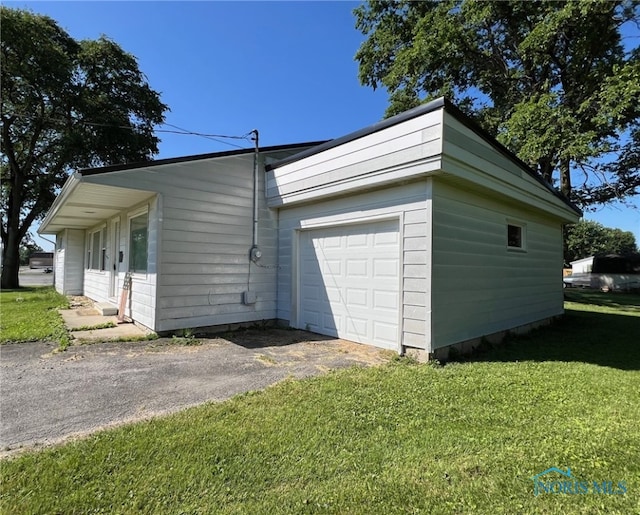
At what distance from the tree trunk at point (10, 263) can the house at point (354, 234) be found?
41.6 ft

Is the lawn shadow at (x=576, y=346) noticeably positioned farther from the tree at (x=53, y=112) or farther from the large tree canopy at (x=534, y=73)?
the tree at (x=53, y=112)

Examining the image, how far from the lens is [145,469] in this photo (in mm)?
2143

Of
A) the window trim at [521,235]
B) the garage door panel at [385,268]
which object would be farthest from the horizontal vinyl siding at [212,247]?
the window trim at [521,235]

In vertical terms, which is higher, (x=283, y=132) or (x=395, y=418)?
(x=283, y=132)

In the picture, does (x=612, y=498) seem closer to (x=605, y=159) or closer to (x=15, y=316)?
(x=15, y=316)

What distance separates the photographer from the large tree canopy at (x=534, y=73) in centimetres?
1136

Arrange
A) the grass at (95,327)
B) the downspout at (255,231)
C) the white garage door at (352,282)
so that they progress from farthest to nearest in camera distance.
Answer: the downspout at (255,231) → the grass at (95,327) → the white garage door at (352,282)

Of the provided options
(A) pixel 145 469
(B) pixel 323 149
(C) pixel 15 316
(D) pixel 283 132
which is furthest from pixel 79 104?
(A) pixel 145 469

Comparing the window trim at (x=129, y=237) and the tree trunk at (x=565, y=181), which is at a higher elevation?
the tree trunk at (x=565, y=181)

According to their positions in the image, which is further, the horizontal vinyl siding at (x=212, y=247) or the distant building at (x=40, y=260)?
the distant building at (x=40, y=260)

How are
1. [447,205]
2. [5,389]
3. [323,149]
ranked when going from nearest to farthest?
[5,389] → [447,205] → [323,149]

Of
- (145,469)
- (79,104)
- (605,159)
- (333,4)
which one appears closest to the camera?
(145,469)

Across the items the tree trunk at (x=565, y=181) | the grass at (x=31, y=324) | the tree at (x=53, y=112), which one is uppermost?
the tree at (x=53, y=112)

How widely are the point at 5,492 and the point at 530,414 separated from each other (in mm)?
3895
